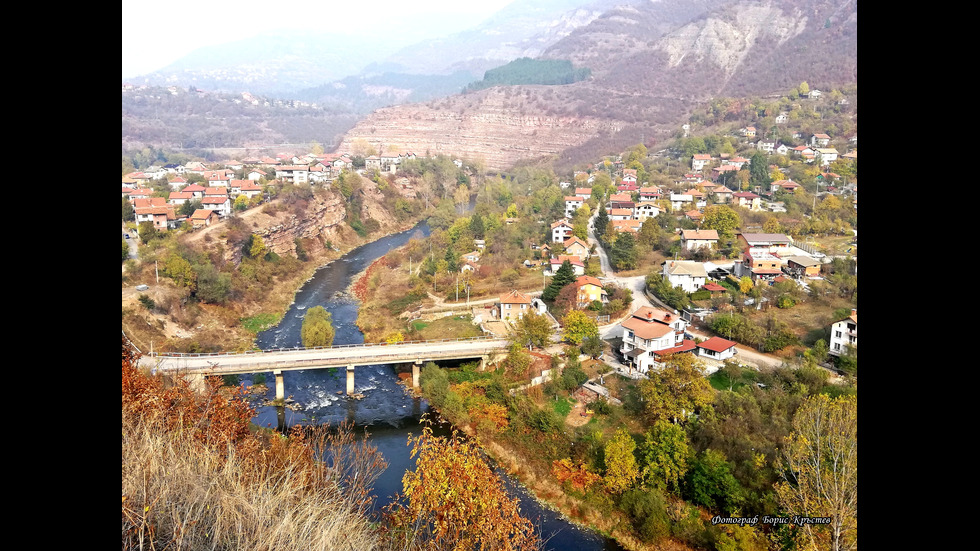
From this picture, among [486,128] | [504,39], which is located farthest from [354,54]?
[486,128]

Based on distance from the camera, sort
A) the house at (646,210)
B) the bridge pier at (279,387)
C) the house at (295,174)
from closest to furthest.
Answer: the bridge pier at (279,387) → the house at (646,210) → the house at (295,174)

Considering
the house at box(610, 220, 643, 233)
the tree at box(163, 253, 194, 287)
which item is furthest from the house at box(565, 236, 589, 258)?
the tree at box(163, 253, 194, 287)

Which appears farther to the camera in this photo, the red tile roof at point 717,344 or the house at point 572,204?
the house at point 572,204

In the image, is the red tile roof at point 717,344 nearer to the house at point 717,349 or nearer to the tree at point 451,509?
the house at point 717,349

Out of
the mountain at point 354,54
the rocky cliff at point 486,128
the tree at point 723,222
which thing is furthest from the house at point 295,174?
the mountain at point 354,54

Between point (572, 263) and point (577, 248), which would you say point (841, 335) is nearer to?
point (572, 263)
